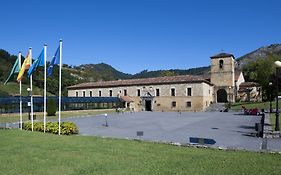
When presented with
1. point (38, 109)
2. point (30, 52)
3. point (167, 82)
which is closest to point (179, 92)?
point (167, 82)

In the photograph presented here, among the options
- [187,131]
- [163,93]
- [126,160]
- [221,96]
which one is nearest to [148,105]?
[163,93]

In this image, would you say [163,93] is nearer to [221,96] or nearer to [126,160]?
[221,96]

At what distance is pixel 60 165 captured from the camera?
8258 millimetres

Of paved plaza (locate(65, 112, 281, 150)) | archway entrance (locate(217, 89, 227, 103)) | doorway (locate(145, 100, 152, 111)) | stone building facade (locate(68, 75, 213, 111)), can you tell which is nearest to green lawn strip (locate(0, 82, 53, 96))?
stone building facade (locate(68, 75, 213, 111))

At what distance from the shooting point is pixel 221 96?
216 feet

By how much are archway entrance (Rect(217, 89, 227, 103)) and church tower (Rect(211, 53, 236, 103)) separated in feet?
3.08

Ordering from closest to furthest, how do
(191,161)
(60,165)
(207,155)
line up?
(60,165)
(191,161)
(207,155)

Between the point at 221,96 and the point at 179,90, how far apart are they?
1345cm

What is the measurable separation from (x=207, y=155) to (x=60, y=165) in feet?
15.2

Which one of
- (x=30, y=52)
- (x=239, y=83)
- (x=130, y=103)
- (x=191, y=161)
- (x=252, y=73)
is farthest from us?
(x=252, y=73)

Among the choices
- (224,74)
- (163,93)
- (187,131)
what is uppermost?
(224,74)

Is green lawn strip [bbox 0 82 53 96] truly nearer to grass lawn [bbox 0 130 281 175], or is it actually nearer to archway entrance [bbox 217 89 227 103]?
archway entrance [bbox 217 89 227 103]

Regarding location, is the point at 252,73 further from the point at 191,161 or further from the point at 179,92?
the point at 191,161

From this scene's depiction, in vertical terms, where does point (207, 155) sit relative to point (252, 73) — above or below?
below
